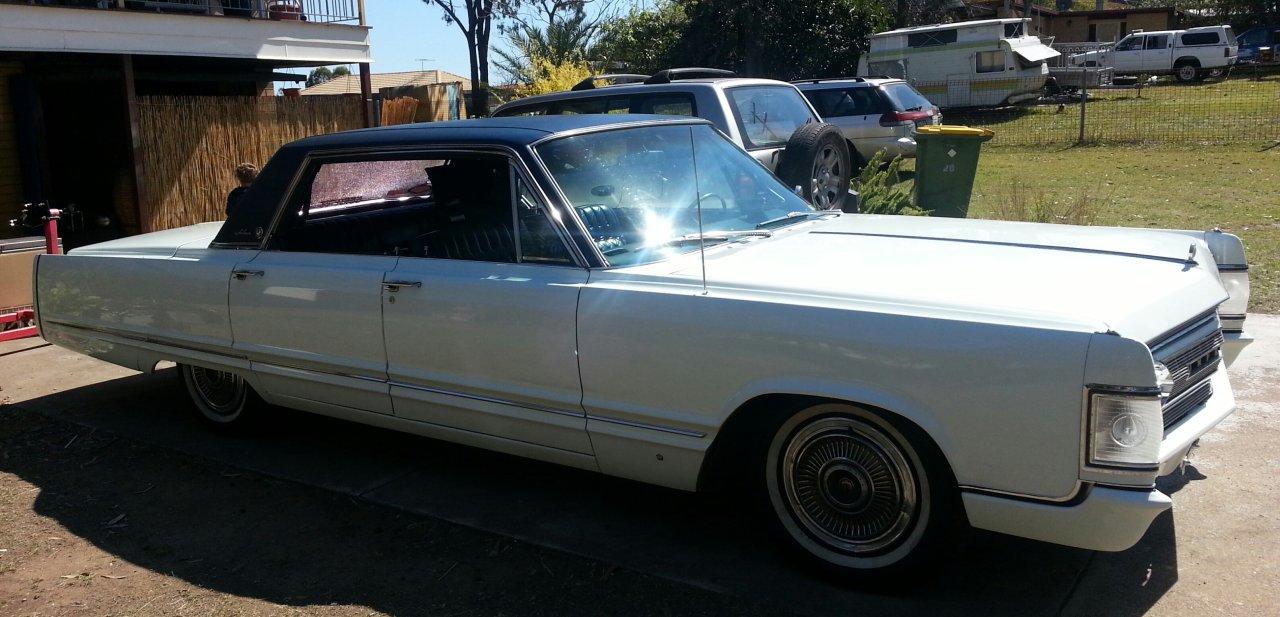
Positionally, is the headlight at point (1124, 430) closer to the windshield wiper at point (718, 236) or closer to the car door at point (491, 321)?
the windshield wiper at point (718, 236)

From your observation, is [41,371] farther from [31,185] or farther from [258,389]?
[31,185]

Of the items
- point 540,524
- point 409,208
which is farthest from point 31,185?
point 540,524

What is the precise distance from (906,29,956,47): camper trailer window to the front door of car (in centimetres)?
2545

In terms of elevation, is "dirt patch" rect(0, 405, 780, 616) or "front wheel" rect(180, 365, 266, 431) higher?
"front wheel" rect(180, 365, 266, 431)

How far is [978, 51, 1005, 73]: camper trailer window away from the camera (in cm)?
2705

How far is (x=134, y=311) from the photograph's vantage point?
5.51 metres

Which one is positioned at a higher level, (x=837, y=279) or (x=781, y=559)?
(x=837, y=279)

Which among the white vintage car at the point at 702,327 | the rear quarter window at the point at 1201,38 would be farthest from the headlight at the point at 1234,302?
the rear quarter window at the point at 1201,38

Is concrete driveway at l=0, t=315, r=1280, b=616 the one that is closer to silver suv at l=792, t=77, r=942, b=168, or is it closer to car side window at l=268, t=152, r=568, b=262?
car side window at l=268, t=152, r=568, b=262

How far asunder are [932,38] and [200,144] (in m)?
20.0

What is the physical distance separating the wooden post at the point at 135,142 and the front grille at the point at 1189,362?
12146 mm

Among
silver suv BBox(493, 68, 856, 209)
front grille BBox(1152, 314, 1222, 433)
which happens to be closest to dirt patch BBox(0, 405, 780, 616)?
front grille BBox(1152, 314, 1222, 433)

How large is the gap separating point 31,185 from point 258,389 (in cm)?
1099

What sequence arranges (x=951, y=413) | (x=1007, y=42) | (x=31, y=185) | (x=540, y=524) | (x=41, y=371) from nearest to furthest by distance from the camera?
(x=951, y=413) → (x=540, y=524) → (x=41, y=371) → (x=31, y=185) → (x=1007, y=42)
